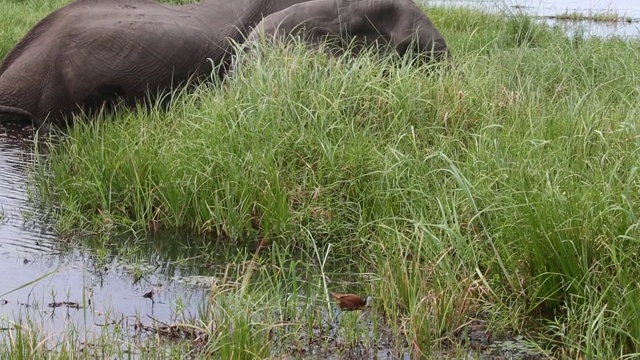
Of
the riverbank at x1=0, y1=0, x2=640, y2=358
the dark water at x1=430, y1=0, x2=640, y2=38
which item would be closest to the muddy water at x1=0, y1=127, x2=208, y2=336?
the riverbank at x1=0, y1=0, x2=640, y2=358

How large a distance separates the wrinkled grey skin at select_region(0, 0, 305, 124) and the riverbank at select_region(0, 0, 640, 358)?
0.51 metres

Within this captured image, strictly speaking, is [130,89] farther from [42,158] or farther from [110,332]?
[110,332]

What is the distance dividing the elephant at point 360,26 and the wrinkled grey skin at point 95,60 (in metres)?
0.38

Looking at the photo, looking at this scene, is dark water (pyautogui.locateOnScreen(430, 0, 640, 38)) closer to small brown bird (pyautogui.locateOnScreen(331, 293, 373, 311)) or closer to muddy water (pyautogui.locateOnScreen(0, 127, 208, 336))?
muddy water (pyautogui.locateOnScreen(0, 127, 208, 336))

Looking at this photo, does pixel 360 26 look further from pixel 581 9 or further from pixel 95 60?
pixel 581 9

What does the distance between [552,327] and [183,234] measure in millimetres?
1979

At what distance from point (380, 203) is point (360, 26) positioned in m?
2.60

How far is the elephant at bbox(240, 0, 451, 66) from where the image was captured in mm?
6984

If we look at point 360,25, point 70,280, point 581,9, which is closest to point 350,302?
point 70,280

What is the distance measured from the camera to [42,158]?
621 centimetres

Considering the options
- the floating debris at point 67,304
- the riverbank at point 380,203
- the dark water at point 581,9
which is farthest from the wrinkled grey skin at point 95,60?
the dark water at point 581,9

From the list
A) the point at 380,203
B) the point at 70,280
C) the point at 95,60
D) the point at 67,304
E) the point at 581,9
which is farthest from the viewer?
the point at 581,9

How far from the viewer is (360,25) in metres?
7.15

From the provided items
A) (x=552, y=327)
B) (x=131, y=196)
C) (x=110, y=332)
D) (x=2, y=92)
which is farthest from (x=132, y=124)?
(x=552, y=327)
